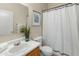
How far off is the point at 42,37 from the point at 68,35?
2.49ft

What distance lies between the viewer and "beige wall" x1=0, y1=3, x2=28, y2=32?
56.7 inches

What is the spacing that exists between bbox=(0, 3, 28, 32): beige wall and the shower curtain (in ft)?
2.40

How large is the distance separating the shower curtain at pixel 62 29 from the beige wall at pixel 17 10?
2.40 ft

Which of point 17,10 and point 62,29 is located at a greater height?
point 17,10

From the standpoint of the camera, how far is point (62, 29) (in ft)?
7.14

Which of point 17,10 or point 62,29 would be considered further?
point 62,29

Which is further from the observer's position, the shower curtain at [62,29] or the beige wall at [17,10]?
the shower curtain at [62,29]

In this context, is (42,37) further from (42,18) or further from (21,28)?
(21,28)

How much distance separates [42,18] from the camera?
2428 mm

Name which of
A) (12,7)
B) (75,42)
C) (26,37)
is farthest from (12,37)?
(75,42)

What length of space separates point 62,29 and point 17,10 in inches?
48.3

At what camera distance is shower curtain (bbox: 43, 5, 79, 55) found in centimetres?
196

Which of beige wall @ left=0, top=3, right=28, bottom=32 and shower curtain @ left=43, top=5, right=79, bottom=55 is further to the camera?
shower curtain @ left=43, top=5, right=79, bottom=55

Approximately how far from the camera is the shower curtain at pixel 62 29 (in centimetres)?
196
